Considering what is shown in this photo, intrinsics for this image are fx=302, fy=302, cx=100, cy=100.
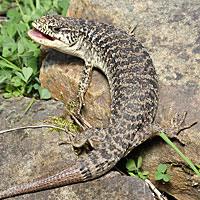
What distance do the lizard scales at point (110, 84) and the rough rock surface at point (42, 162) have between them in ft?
0.37

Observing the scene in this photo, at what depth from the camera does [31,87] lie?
5.41 meters

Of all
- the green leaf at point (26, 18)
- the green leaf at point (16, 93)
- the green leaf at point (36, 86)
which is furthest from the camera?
the green leaf at point (26, 18)

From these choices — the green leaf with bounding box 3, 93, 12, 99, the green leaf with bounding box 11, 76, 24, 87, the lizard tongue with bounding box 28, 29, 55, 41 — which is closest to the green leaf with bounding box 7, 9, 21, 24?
the lizard tongue with bounding box 28, 29, 55, 41

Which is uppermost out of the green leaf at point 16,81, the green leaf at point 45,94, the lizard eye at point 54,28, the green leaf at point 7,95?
the lizard eye at point 54,28

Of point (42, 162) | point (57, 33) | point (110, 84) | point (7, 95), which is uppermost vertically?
point (57, 33)

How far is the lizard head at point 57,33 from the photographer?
15.8 ft

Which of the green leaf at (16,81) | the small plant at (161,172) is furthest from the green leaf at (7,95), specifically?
the small plant at (161,172)

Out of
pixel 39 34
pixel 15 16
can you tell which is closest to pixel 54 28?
pixel 39 34

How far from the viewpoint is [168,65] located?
473cm

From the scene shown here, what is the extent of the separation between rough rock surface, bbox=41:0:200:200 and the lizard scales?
244 millimetres

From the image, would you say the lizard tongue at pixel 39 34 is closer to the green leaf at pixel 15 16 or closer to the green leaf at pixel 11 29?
the green leaf at pixel 11 29

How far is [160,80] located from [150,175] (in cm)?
146

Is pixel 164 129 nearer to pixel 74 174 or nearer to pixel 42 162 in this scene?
pixel 74 174

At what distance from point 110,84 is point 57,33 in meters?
1.21
